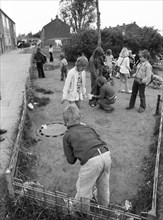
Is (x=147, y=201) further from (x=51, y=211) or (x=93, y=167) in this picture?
(x=51, y=211)

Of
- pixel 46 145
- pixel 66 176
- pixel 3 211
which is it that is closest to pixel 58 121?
pixel 46 145

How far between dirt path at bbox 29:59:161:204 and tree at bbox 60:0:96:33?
3713 cm

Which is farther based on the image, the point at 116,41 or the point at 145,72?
the point at 116,41

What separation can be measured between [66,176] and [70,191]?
36cm

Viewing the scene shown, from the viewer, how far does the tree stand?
4059cm

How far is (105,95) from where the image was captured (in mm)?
6207

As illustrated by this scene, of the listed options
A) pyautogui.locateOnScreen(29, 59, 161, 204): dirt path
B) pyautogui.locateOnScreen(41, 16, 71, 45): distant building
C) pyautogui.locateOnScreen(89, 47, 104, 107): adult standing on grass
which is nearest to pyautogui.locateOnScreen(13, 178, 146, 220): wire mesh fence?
pyautogui.locateOnScreen(29, 59, 161, 204): dirt path

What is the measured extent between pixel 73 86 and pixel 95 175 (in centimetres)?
299

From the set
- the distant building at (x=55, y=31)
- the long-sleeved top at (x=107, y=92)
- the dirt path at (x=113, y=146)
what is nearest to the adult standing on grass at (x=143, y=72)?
the long-sleeved top at (x=107, y=92)

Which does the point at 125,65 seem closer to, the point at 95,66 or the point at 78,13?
the point at 95,66

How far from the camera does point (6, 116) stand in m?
6.08

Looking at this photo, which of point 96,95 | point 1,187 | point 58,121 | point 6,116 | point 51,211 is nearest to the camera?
point 51,211

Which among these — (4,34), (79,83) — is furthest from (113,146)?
(4,34)

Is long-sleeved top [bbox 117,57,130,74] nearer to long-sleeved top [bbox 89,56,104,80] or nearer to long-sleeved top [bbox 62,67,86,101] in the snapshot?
long-sleeved top [bbox 89,56,104,80]
